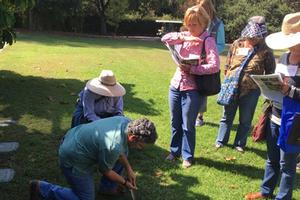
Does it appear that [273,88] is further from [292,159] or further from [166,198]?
[166,198]

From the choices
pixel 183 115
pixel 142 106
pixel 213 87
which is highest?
pixel 213 87

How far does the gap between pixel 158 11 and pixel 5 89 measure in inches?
1296

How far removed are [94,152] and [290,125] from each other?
171cm

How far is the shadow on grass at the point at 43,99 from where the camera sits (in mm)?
8023

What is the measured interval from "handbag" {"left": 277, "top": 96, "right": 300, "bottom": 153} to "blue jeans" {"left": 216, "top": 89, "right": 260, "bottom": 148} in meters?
2.22

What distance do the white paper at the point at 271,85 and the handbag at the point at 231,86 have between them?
6.16ft

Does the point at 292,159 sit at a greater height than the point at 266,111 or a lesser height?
lesser

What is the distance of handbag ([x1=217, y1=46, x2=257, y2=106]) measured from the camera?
645cm

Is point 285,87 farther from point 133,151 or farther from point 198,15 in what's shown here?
point 133,151

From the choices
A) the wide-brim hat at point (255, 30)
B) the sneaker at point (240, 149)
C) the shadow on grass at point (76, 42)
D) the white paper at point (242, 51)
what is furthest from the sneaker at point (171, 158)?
the shadow on grass at point (76, 42)

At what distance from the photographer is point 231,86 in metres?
6.51

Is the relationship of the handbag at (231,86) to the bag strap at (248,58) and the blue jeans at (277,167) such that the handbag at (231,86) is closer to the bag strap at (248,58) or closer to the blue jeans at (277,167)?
the bag strap at (248,58)

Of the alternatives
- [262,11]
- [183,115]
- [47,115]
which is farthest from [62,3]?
[183,115]

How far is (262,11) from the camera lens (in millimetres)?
40125
